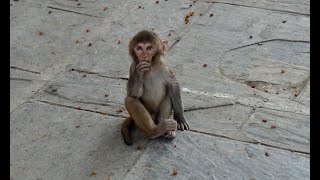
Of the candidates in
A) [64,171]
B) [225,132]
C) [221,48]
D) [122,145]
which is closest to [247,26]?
[221,48]

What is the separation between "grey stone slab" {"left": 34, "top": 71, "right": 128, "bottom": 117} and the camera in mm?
6746

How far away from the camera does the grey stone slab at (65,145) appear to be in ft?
18.7

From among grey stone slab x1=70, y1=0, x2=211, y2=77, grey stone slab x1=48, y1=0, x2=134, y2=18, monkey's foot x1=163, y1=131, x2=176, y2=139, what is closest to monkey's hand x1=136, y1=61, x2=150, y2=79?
monkey's foot x1=163, y1=131, x2=176, y2=139

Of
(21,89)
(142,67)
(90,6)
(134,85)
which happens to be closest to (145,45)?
(142,67)

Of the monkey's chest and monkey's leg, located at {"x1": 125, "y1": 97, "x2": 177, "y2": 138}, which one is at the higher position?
the monkey's chest

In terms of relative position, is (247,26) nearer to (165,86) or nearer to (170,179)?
(165,86)

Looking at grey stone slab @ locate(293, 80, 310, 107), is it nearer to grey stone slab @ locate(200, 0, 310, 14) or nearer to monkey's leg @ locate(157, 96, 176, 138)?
monkey's leg @ locate(157, 96, 176, 138)

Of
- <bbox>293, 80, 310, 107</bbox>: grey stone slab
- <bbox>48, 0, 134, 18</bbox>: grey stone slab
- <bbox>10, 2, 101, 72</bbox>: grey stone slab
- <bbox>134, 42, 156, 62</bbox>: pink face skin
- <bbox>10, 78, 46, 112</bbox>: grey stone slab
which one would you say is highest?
<bbox>134, 42, 156, 62</bbox>: pink face skin

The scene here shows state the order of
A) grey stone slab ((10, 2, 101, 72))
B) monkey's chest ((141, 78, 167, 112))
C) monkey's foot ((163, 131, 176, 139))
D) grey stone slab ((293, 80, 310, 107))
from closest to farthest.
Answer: monkey's chest ((141, 78, 167, 112)) < monkey's foot ((163, 131, 176, 139)) < grey stone slab ((293, 80, 310, 107)) < grey stone slab ((10, 2, 101, 72))

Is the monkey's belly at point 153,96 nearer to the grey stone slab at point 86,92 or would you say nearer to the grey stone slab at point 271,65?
the grey stone slab at point 86,92

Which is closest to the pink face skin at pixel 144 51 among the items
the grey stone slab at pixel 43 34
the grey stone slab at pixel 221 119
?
the grey stone slab at pixel 221 119

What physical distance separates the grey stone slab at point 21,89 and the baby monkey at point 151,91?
1.50 metres

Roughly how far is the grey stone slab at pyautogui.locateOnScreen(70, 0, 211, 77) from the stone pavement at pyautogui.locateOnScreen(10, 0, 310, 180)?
1 cm

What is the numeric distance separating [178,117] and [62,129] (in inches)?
47.2
